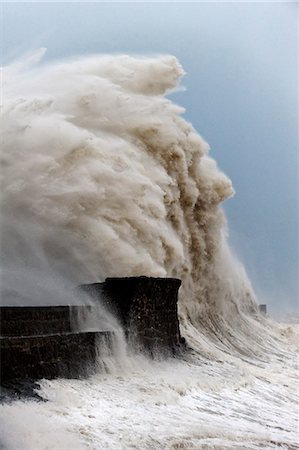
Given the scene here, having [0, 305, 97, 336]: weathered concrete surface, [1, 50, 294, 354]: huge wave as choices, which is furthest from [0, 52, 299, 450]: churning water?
[0, 305, 97, 336]: weathered concrete surface

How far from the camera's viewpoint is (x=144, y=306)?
775 cm

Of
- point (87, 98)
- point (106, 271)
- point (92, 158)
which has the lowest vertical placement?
point (106, 271)

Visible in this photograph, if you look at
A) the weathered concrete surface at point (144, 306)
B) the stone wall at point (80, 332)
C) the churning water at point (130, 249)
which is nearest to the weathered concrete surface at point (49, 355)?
the stone wall at point (80, 332)

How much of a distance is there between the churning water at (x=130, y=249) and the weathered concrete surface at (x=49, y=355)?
15 centimetres

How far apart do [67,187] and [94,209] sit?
510 millimetres

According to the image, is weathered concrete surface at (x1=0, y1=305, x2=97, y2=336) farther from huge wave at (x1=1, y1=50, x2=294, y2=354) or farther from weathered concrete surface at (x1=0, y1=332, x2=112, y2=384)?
huge wave at (x1=1, y1=50, x2=294, y2=354)

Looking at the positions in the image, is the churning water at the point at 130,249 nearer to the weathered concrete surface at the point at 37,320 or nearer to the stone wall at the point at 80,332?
the stone wall at the point at 80,332

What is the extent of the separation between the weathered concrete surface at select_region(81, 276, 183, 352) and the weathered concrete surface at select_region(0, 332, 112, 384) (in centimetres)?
95

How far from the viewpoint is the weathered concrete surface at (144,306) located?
7488 millimetres

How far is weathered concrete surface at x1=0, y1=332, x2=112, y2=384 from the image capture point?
17.3 feet

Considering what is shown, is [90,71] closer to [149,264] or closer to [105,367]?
[149,264]

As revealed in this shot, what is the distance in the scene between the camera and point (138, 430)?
15.1 feet

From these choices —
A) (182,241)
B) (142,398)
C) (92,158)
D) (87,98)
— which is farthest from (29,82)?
(142,398)

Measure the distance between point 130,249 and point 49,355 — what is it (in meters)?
4.04
